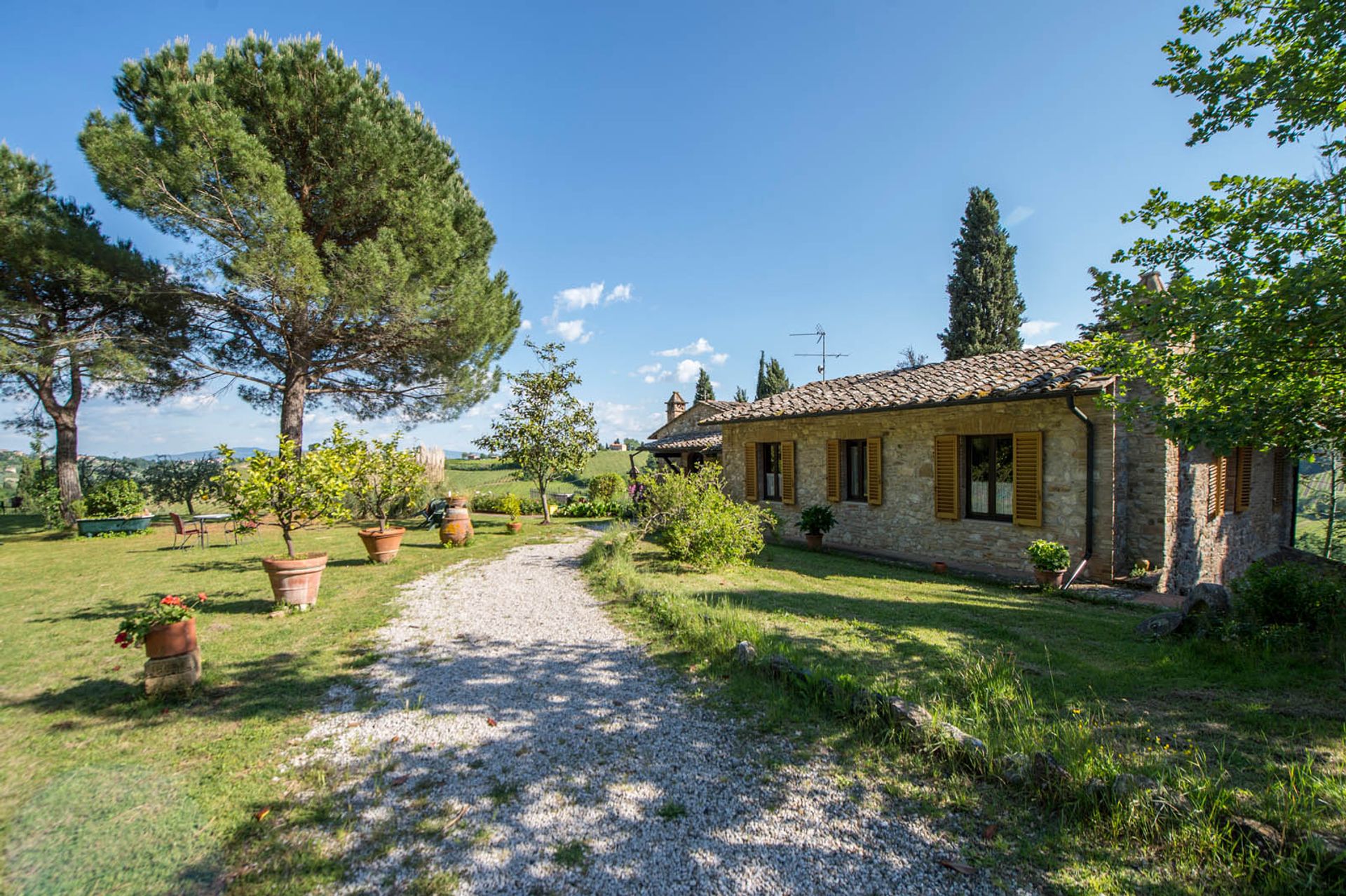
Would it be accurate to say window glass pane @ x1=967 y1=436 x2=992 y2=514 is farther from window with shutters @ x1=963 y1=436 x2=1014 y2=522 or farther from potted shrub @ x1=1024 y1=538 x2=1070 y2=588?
potted shrub @ x1=1024 y1=538 x2=1070 y2=588

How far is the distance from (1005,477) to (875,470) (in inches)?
100

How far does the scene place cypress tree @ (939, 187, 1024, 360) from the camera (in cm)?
2342

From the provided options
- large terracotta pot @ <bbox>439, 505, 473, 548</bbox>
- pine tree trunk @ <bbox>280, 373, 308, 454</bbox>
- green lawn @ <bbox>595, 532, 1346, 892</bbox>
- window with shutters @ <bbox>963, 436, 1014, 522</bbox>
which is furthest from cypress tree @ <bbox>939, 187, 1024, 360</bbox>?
pine tree trunk @ <bbox>280, 373, 308, 454</bbox>

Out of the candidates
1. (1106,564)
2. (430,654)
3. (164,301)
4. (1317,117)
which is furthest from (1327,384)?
(164,301)

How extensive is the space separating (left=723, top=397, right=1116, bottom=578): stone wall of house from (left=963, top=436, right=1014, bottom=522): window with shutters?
0.68ft

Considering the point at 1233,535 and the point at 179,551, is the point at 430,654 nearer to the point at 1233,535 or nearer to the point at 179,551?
the point at 179,551

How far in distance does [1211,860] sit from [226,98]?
19.2 metres

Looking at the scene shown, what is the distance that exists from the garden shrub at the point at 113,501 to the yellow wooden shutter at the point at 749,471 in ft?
55.1

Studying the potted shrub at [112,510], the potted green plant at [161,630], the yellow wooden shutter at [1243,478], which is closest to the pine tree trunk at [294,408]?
the potted shrub at [112,510]

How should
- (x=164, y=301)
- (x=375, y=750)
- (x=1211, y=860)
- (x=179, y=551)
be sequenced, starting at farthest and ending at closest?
(x=164, y=301) < (x=179, y=551) < (x=375, y=750) < (x=1211, y=860)

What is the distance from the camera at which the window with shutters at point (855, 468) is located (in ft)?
41.2

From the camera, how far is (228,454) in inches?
254

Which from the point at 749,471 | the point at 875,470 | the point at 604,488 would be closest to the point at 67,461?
the point at 604,488

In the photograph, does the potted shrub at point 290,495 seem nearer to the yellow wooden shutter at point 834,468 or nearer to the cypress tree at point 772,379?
the yellow wooden shutter at point 834,468
